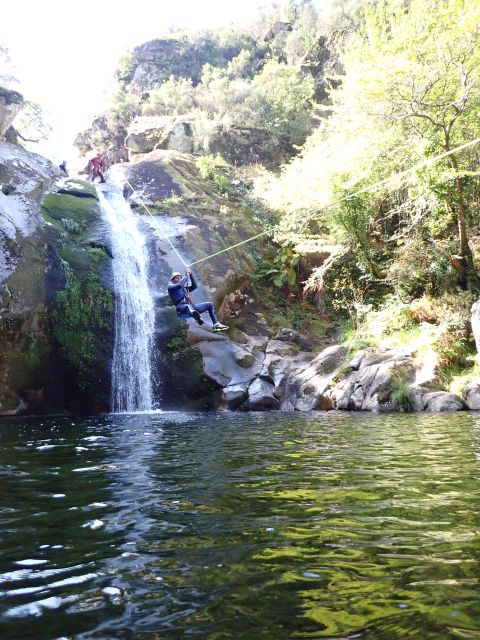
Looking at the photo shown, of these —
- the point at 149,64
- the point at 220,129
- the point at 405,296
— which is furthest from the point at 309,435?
the point at 149,64

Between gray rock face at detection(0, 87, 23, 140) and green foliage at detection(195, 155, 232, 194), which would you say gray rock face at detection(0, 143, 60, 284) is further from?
green foliage at detection(195, 155, 232, 194)

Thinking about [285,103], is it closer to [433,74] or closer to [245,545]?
[433,74]

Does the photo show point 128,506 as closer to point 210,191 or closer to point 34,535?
point 34,535

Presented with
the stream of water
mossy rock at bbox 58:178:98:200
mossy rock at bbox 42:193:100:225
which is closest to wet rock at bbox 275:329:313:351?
mossy rock at bbox 42:193:100:225

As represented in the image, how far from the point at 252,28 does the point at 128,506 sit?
54.1 metres

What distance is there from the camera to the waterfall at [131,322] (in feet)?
52.7

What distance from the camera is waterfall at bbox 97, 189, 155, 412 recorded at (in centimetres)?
1606

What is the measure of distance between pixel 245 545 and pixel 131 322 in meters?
14.8

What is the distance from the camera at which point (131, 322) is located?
17156 mm

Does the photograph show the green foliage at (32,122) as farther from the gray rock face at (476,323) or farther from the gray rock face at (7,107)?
the gray rock face at (476,323)

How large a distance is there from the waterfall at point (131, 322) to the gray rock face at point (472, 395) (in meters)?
9.64

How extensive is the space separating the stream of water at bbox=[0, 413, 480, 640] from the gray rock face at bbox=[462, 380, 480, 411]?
497 cm

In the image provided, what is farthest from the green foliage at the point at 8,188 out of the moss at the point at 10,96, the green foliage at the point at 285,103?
the green foliage at the point at 285,103

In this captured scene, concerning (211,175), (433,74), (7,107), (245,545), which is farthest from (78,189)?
(245,545)
